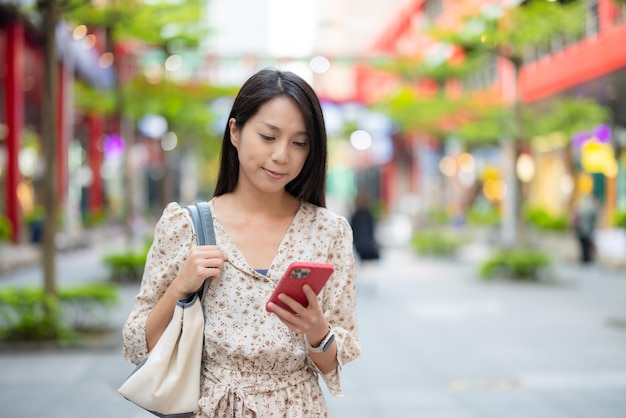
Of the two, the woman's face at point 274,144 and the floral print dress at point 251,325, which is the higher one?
the woman's face at point 274,144

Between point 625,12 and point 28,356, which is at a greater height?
point 625,12

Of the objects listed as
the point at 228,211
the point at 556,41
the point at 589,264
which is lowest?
the point at 589,264

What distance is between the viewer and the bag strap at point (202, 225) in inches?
98.2

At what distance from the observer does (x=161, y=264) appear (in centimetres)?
254

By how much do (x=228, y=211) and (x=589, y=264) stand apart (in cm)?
1995

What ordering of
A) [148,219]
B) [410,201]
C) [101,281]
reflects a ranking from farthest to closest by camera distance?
[410,201] < [148,219] < [101,281]

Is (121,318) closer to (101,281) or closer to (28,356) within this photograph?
(28,356)

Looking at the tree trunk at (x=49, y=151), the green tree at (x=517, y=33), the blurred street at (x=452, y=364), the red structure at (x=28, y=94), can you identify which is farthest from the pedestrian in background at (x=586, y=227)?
the tree trunk at (x=49, y=151)

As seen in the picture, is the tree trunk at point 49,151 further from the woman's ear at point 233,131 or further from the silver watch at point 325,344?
the silver watch at point 325,344

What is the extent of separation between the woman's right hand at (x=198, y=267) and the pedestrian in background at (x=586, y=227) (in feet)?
63.2

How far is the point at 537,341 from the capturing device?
9.97 metres

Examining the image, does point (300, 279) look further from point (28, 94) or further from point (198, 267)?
point (28, 94)

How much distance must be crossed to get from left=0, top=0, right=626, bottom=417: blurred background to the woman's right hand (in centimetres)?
147

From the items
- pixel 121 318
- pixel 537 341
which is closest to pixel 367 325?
pixel 537 341
